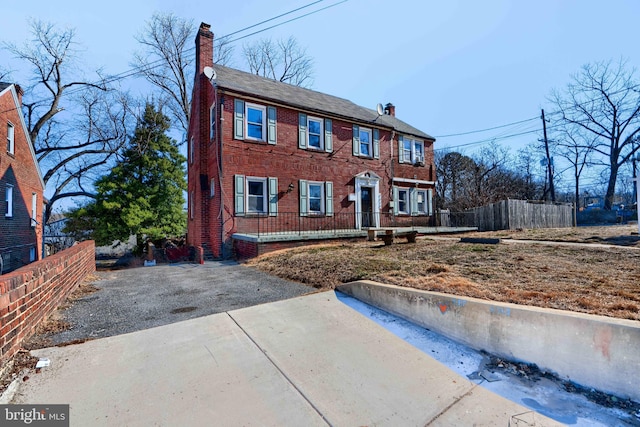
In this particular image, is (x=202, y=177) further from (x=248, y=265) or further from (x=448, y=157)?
(x=448, y=157)

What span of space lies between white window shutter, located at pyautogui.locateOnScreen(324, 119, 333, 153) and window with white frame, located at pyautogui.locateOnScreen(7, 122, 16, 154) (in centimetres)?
1430

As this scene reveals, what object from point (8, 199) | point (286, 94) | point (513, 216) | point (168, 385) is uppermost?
point (286, 94)

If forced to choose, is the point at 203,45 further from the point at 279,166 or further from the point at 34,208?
the point at 34,208

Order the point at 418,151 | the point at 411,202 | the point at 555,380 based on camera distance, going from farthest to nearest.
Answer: the point at 418,151 < the point at 411,202 < the point at 555,380

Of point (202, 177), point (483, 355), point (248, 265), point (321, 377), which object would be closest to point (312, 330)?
point (321, 377)

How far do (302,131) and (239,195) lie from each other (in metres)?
4.05

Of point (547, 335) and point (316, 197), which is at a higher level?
point (316, 197)

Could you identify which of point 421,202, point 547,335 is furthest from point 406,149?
point 547,335

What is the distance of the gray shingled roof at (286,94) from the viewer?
38.5 ft

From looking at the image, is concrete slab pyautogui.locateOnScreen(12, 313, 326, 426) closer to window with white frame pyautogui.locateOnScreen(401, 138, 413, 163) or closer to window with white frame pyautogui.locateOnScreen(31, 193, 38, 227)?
window with white frame pyautogui.locateOnScreen(401, 138, 413, 163)

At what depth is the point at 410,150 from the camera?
17.1m

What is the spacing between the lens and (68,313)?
4.00m

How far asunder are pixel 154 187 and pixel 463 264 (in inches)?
637

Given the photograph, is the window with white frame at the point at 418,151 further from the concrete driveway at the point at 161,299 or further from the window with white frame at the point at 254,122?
the concrete driveway at the point at 161,299
